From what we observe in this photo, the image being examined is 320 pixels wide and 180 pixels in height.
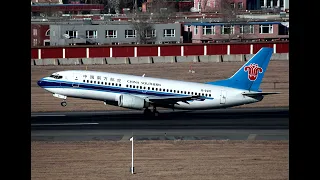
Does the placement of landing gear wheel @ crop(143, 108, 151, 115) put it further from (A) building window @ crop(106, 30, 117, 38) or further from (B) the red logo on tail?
(A) building window @ crop(106, 30, 117, 38)

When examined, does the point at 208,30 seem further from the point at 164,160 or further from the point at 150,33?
the point at 164,160

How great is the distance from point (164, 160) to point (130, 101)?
47.5ft

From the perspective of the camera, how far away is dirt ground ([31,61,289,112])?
49625 mm

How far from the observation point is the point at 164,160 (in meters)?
27.9

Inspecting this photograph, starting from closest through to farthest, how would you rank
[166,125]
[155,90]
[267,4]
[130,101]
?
[166,125] < [130,101] < [155,90] < [267,4]

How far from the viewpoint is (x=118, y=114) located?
44.6 meters

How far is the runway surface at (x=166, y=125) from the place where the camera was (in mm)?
35281

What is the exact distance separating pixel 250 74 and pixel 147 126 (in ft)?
29.4

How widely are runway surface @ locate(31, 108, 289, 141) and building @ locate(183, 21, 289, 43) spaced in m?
63.9

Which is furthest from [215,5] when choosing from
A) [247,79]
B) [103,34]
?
[247,79]

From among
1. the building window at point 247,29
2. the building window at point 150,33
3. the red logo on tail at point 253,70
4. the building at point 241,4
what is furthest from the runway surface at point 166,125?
the building at point 241,4

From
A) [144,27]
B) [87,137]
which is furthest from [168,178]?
[144,27]

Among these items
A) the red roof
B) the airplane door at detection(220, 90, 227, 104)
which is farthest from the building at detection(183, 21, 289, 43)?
the airplane door at detection(220, 90, 227, 104)

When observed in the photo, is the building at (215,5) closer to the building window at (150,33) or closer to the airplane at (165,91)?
the building window at (150,33)
